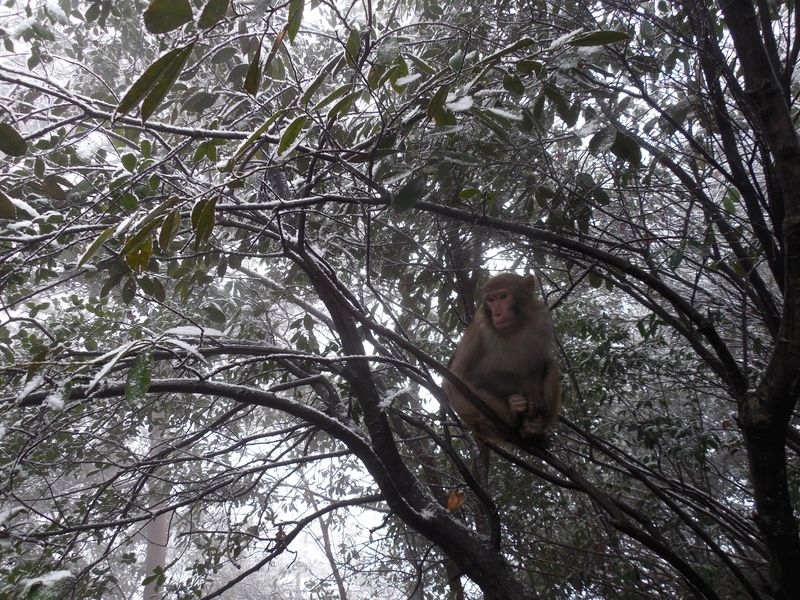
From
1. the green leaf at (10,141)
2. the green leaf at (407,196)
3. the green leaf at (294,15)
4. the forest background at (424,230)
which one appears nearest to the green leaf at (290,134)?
the forest background at (424,230)

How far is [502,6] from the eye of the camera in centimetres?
304

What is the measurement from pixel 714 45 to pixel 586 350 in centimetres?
236

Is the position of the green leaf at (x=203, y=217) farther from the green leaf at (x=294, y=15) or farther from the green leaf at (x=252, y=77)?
Answer: the green leaf at (x=294, y=15)

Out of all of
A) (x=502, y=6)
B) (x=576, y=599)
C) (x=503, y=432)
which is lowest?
(x=576, y=599)

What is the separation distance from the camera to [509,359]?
3.00 meters

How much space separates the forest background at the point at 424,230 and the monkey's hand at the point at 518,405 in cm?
26

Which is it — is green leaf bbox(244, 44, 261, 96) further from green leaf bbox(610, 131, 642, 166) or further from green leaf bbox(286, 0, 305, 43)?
green leaf bbox(610, 131, 642, 166)

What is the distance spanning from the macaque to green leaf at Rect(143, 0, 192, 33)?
83.2 inches

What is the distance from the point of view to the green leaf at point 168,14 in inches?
32.6

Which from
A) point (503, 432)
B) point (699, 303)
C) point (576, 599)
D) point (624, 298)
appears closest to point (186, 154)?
point (503, 432)

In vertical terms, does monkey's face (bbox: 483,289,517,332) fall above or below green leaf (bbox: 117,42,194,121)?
above

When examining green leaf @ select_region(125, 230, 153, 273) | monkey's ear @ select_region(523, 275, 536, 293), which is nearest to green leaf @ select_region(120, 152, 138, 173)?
green leaf @ select_region(125, 230, 153, 273)

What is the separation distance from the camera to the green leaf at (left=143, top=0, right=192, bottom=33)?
83 centimetres

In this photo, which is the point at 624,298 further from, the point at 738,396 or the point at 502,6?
the point at 738,396
